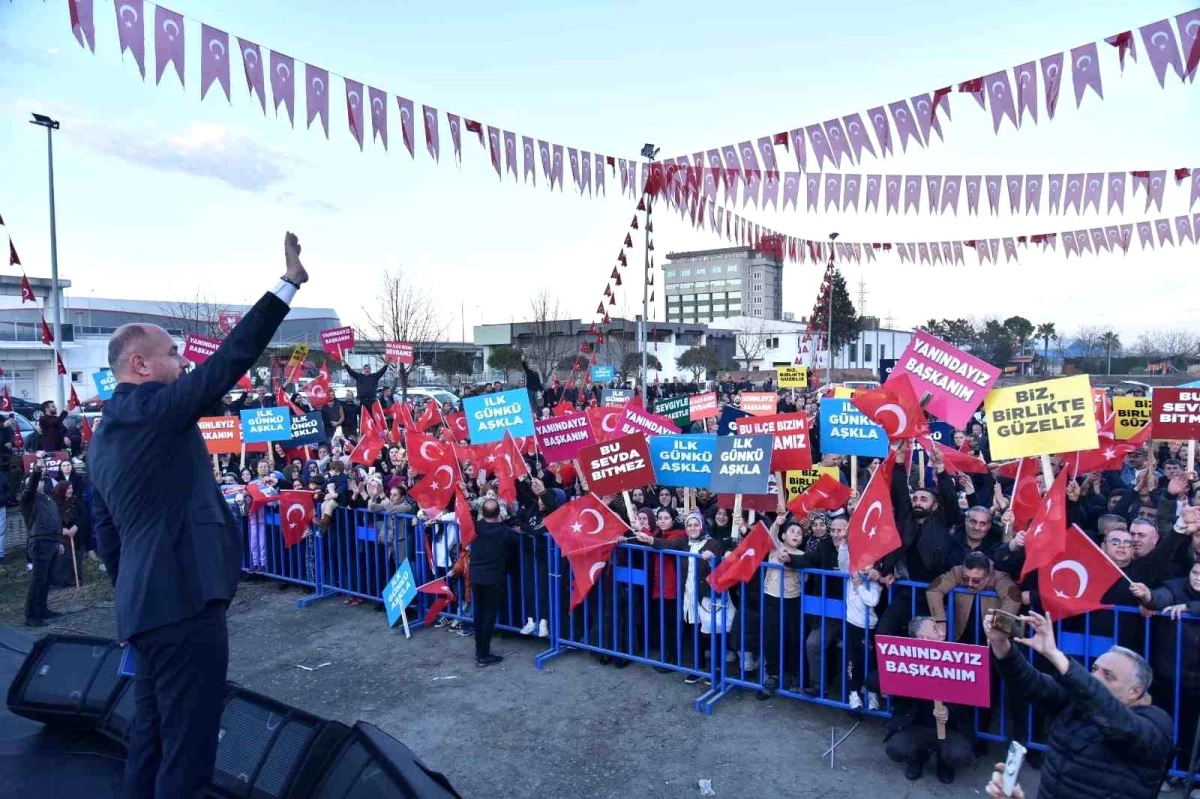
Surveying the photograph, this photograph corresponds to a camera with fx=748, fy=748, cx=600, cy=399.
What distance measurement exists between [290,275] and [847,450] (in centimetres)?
772

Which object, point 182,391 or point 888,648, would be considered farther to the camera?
point 888,648

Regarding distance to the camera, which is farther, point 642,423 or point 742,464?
point 642,423

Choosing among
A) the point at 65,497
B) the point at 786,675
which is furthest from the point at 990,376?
the point at 65,497

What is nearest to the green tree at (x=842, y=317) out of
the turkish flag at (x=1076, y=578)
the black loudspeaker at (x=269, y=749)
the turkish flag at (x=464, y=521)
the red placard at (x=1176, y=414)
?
the red placard at (x=1176, y=414)

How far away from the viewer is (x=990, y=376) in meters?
6.59

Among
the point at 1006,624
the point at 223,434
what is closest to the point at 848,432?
the point at 1006,624

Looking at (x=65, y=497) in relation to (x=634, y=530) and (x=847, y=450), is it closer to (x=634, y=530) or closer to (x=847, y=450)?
(x=634, y=530)

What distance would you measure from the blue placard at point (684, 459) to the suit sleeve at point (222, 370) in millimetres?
5399

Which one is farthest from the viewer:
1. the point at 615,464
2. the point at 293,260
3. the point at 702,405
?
the point at 702,405

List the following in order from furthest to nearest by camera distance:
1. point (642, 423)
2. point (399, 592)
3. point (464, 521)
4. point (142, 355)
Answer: point (642, 423) < point (399, 592) < point (464, 521) < point (142, 355)

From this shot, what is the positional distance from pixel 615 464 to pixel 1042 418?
3780 millimetres

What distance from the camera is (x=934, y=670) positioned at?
519cm

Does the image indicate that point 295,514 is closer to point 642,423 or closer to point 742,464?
point 642,423

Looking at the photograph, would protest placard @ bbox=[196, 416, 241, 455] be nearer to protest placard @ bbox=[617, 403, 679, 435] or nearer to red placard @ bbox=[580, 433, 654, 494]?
protest placard @ bbox=[617, 403, 679, 435]
